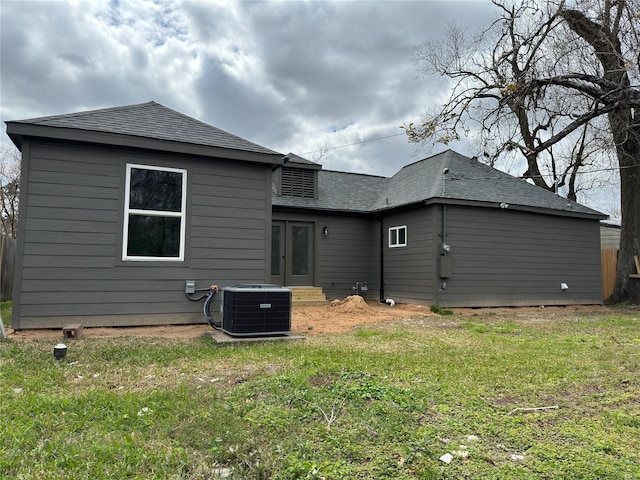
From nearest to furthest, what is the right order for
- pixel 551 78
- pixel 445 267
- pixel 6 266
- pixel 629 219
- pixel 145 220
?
1. pixel 145 220
2. pixel 551 78
3. pixel 6 266
4. pixel 445 267
5. pixel 629 219

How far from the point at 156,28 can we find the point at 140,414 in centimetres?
882

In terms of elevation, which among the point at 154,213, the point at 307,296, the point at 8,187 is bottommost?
the point at 307,296

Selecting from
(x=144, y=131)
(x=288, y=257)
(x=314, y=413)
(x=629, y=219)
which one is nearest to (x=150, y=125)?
(x=144, y=131)

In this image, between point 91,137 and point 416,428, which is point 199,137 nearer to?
point 91,137

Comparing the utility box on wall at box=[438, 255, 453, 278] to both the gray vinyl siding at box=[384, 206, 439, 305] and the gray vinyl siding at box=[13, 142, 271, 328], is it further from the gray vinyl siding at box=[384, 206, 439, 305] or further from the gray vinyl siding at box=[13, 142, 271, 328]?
the gray vinyl siding at box=[13, 142, 271, 328]

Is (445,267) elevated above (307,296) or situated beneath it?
elevated above

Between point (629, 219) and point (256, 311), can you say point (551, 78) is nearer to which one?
point (629, 219)

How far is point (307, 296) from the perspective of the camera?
11102 mm

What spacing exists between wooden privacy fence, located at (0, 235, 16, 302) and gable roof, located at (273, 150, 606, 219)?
6345mm

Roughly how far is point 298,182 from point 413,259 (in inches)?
159

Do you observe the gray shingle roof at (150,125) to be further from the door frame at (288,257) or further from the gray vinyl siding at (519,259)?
the gray vinyl siding at (519,259)

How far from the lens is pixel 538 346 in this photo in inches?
210

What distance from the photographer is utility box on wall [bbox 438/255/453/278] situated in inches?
388

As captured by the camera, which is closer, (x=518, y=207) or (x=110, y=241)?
(x=110, y=241)
